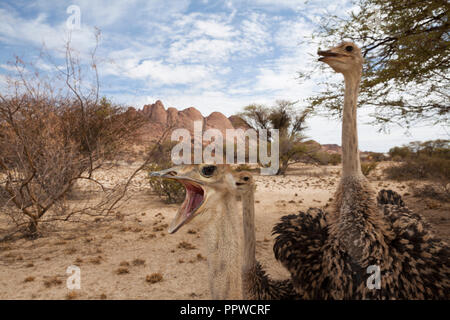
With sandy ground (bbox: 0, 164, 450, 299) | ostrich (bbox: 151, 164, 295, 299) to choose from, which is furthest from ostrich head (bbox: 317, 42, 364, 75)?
sandy ground (bbox: 0, 164, 450, 299)

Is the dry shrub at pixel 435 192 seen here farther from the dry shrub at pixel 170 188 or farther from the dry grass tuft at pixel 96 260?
the dry grass tuft at pixel 96 260

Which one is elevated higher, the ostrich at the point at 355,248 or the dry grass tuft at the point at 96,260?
the ostrich at the point at 355,248

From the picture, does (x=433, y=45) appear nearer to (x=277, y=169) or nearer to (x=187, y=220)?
(x=187, y=220)

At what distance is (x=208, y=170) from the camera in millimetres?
1842

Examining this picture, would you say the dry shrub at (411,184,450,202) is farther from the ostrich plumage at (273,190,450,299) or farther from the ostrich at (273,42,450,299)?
the ostrich plumage at (273,190,450,299)

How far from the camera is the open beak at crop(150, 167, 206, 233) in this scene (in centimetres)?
170

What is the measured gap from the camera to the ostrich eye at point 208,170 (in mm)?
1833

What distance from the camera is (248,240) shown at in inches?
98.3

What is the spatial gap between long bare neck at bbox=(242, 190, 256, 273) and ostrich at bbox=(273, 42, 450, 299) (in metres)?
0.58

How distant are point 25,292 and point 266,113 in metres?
29.5

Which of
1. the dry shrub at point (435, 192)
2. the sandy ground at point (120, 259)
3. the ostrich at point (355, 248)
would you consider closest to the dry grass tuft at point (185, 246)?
the sandy ground at point (120, 259)

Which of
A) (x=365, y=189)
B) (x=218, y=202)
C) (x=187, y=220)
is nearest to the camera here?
(x=187, y=220)
